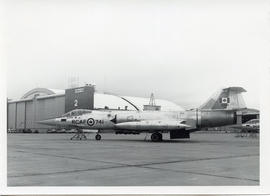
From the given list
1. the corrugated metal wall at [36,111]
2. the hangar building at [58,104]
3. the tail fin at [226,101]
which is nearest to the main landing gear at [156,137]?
the tail fin at [226,101]

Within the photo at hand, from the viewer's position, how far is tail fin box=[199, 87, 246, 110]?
16.2m

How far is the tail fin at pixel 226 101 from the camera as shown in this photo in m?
16.2

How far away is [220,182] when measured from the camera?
252 inches

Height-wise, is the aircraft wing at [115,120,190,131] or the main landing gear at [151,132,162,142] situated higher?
the aircraft wing at [115,120,190,131]

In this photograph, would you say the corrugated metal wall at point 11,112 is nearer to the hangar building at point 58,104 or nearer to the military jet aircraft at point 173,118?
the hangar building at point 58,104

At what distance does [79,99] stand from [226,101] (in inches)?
456

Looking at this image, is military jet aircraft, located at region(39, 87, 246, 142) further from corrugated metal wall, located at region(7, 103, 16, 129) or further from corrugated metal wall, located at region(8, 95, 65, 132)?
corrugated metal wall, located at region(8, 95, 65, 132)

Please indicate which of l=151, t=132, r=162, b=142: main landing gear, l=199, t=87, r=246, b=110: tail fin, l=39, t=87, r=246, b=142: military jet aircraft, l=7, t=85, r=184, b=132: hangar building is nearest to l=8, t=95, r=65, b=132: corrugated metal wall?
l=7, t=85, r=184, b=132: hangar building

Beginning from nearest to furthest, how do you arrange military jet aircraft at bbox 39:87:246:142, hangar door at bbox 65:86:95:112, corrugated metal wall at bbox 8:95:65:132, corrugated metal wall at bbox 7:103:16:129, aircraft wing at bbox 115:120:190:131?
corrugated metal wall at bbox 7:103:16:129 → military jet aircraft at bbox 39:87:246:142 → aircraft wing at bbox 115:120:190:131 → hangar door at bbox 65:86:95:112 → corrugated metal wall at bbox 8:95:65:132

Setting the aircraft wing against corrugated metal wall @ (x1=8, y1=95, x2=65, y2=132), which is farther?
corrugated metal wall @ (x1=8, y1=95, x2=65, y2=132)

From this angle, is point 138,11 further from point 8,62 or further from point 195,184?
point 195,184

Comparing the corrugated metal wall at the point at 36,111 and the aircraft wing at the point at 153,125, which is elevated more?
the corrugated metal wall at the point at 36,111

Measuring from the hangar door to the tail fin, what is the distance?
337 inches

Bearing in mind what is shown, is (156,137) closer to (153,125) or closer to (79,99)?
(153,125)
